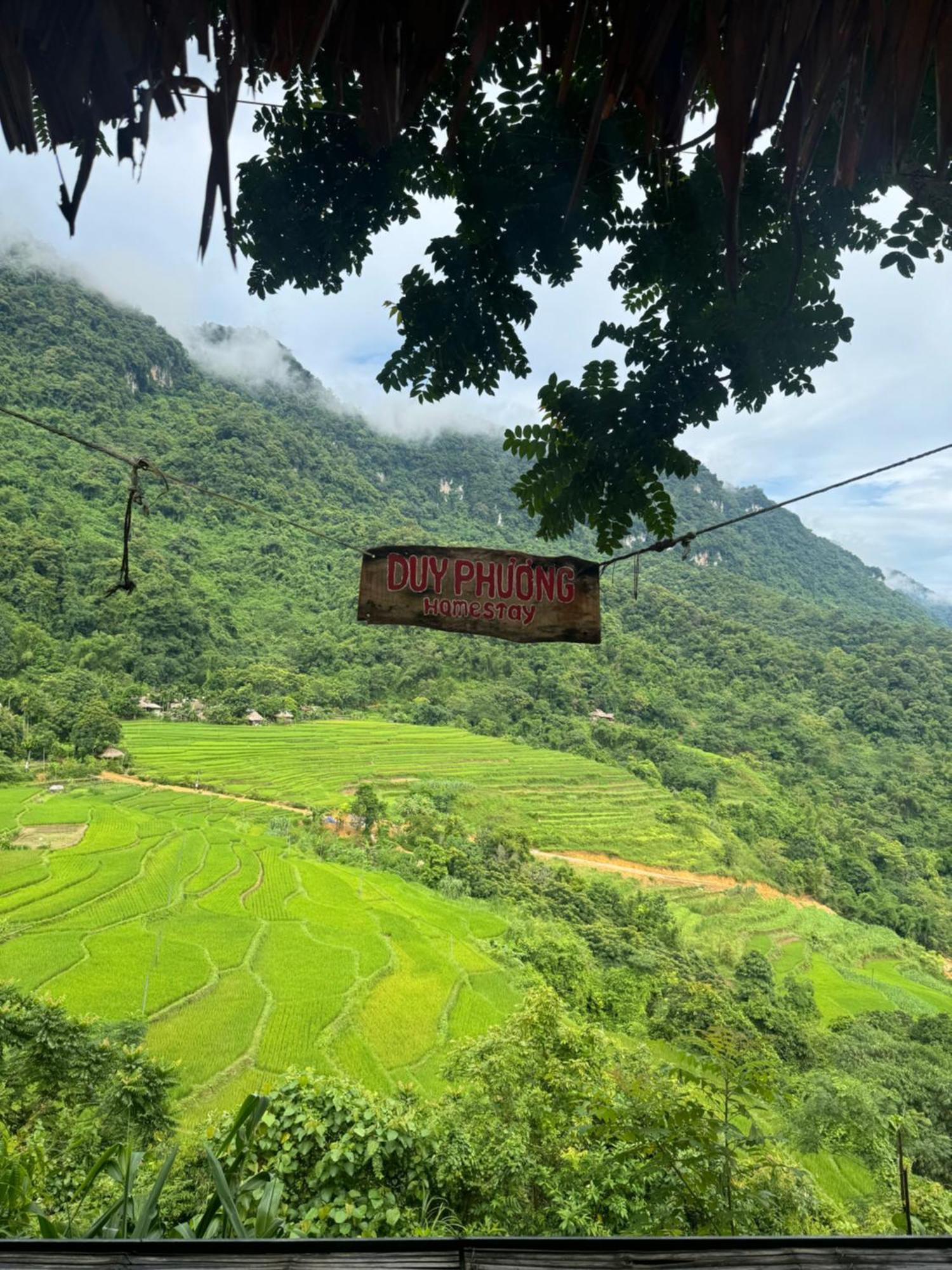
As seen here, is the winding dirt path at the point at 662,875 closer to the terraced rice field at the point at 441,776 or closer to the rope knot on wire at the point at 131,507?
the terraced rice field at the point at 441,776

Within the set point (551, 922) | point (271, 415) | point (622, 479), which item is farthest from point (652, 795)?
point (271, 415)

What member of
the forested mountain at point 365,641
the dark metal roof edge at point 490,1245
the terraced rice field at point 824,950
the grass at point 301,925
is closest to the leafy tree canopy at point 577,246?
the dark metal roof edge at point 490,1245

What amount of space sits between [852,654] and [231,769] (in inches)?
1472

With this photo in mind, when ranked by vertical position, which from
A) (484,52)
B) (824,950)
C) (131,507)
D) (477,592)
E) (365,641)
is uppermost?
(365,641)

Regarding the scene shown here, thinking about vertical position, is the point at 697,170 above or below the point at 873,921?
above

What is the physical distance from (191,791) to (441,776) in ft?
29.1

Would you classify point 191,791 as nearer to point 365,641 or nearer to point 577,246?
point 365,641

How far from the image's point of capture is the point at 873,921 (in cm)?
2147

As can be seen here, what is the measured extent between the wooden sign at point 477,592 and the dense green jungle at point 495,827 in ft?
2.19

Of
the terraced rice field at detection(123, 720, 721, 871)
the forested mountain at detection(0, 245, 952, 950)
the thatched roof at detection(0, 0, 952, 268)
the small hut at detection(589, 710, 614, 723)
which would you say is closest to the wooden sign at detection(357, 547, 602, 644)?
the thatched roof at detection(0, 0, 952, 268)

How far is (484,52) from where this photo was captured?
3.11 feet

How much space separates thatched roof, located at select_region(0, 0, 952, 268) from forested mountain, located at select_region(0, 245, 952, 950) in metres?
22.5

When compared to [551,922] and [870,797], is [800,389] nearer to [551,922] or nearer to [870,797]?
[551,922]

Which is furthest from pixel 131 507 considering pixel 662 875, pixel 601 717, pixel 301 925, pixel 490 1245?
pixel 601 717
